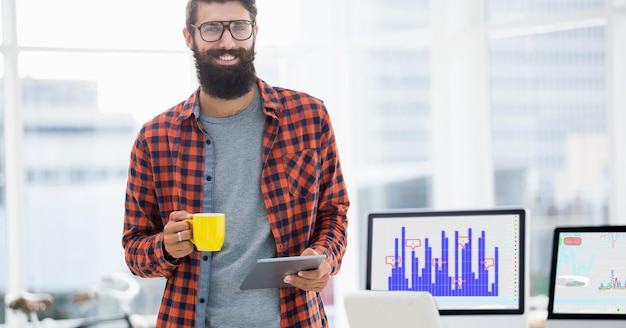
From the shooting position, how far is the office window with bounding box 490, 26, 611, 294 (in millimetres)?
4406

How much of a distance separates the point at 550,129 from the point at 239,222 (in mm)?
3148

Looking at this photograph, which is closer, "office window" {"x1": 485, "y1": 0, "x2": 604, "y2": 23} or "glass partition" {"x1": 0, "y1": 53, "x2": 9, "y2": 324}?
"office window" {"x1": 485, "y1": 0, "x2": 604, "y2": 23}

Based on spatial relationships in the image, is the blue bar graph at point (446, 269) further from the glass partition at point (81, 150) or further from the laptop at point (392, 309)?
the glass partition at point (81, 150)

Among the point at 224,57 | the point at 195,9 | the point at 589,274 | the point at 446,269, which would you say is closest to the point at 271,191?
the point at 224,57

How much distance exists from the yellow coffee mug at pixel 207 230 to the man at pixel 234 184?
9 centimetres

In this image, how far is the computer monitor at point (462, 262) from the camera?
2.56 metres

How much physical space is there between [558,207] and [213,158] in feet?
10.1

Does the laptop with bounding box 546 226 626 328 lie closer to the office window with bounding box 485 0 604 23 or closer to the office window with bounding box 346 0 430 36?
the office window with bounding box 485 0 604 23

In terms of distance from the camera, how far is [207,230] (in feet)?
5.64

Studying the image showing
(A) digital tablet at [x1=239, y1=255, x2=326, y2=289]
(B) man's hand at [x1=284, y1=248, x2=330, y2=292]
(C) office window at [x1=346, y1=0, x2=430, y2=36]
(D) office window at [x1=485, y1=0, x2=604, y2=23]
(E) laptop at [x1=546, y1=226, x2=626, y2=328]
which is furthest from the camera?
(C) office window at [x1=346, y1=0, x2=430, y2=36]

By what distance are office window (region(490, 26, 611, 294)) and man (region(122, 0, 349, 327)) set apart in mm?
2833

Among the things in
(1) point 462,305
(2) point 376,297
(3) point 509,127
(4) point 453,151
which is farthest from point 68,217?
(2) point 376,297

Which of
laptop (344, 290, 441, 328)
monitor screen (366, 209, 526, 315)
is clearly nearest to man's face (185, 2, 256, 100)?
laptop (344, 290, 441, 328)

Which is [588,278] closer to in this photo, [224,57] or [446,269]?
[446,269]
